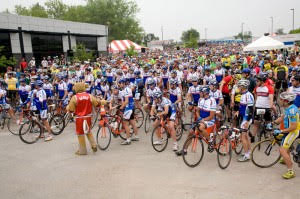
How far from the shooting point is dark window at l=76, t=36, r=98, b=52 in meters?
32.8

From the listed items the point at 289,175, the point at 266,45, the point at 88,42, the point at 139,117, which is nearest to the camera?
the point at 289,175

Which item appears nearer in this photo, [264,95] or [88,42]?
[264,95]

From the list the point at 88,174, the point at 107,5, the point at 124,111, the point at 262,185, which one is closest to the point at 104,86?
the point at 124,111

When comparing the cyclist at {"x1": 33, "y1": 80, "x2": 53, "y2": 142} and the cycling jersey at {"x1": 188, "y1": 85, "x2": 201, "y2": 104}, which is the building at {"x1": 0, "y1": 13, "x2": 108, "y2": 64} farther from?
the cycling jersey at {"x1": 188, "y1": 85, "x2": 201, "y2": 104}

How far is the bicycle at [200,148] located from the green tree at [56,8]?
72448mm

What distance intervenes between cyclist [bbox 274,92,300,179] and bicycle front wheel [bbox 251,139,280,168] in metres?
0.58

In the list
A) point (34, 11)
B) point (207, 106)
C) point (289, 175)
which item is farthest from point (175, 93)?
point (34, 11)

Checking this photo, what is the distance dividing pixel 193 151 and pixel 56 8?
245ft

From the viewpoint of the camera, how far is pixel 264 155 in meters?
6.50

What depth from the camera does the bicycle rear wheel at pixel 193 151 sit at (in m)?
6.36

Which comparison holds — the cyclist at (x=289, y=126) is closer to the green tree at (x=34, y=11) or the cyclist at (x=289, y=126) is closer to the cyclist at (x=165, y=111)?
the cyclist at (x=165, y=111)

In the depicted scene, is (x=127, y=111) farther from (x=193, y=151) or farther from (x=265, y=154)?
(x=265, y=154)

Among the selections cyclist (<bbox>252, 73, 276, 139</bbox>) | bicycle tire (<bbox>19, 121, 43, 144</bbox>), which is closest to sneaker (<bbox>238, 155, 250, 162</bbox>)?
cyclist (<bbox>252, 73, 276, 139</bbox>)

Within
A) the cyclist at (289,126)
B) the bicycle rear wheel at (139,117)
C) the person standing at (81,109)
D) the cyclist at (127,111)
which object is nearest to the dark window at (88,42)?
the bicycle rear wheel at (139,117)
